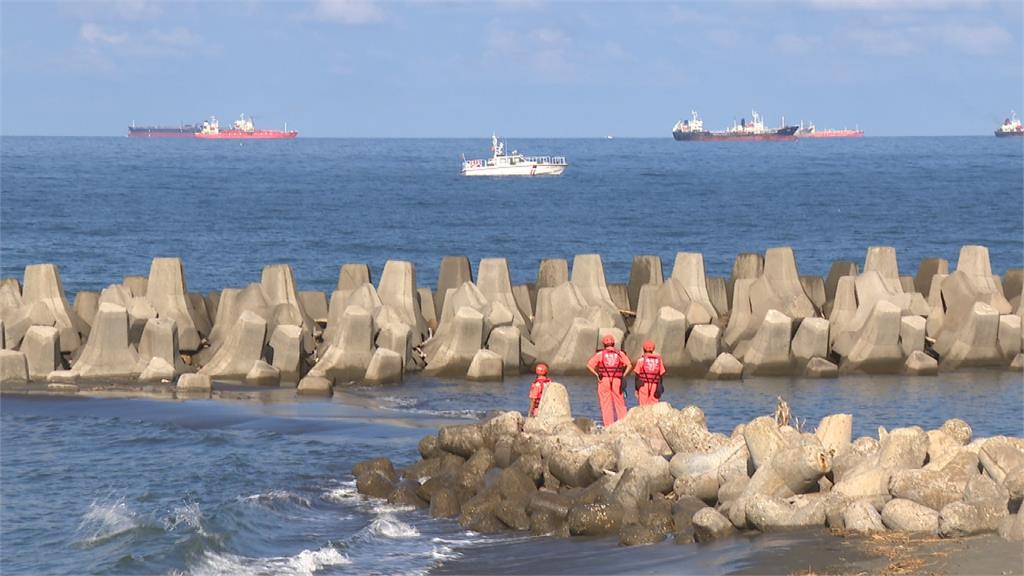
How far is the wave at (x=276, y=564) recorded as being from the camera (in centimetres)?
1909

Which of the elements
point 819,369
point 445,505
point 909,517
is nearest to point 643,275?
point 819,369

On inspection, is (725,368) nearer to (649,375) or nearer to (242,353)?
(649,375)

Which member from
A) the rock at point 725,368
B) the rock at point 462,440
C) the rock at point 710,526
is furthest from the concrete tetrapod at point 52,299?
the rock at point 710,526

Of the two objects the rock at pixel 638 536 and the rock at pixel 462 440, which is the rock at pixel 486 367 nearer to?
the rock at pixel 462 440

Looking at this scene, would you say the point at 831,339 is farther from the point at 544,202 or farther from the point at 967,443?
the point at 544,202

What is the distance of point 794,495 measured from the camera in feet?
60.7

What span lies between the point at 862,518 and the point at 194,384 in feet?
49.6

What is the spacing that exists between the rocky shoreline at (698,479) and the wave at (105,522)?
3.00 metres

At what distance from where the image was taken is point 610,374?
74.4 feet

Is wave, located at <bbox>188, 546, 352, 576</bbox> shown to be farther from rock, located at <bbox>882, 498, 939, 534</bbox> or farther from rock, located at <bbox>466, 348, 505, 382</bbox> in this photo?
rock, located at <bbox>466, 348, 505, 382</bbox>

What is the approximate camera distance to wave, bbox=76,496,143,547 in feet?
69.6

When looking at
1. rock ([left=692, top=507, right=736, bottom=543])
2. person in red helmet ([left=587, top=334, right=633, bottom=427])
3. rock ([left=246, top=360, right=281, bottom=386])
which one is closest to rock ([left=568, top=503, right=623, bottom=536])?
rock ([left=692, top=507, right=736, bottom=543])

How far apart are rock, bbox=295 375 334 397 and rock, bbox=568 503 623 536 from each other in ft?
35.0

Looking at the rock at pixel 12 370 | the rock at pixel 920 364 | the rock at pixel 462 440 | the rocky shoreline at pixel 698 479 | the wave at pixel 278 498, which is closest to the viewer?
the rocky shoreline at pixel 698 479
